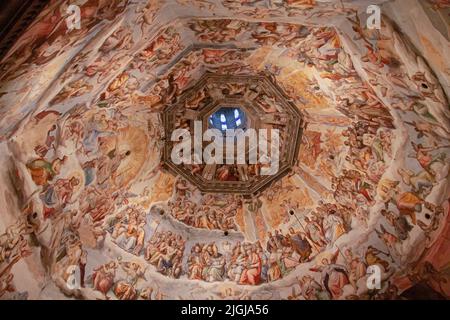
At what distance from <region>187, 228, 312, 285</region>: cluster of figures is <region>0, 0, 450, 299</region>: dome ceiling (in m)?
0.03

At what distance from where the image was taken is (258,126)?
12.3 m

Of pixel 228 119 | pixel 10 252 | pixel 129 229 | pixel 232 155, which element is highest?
pixel 10 252

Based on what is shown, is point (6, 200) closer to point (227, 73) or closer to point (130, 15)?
point (130, 15)

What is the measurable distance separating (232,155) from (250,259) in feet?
8.53

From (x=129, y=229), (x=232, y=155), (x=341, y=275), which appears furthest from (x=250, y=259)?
(x=129, y=229)

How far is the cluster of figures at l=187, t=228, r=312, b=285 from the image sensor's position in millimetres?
12164

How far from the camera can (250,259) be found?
1245 cm

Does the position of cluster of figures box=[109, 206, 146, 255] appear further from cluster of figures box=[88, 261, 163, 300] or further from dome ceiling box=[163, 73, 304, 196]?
dome ceiling box=[163, 73, 304, 196]

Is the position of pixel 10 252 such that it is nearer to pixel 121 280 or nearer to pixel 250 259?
pixel 121 280

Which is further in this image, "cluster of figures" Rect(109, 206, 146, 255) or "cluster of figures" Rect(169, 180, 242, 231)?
"cluster of figures" Rect(169, 180, 242, 231)

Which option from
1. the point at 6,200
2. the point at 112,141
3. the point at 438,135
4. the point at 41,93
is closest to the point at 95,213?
the point at 112,141

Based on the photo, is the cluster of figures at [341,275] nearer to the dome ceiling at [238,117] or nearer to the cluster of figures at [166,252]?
the dome ceiling at [238,117]

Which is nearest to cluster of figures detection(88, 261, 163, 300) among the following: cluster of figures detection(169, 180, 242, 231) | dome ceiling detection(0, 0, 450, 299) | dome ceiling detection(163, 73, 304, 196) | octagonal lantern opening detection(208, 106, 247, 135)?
dome ceiling detection(0, 0, 450, 299)

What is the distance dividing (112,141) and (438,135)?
21.7 feet
